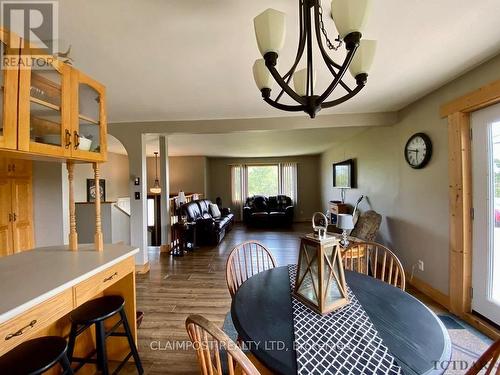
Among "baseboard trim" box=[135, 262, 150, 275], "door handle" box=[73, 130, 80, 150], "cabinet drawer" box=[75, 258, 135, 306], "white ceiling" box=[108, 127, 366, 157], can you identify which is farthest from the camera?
"white ceiling" box=[108, 127, 366, 157]

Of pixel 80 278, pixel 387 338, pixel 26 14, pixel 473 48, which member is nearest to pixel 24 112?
pixel 26 14

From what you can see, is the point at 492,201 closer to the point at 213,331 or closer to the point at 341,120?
→ the point at 341,120

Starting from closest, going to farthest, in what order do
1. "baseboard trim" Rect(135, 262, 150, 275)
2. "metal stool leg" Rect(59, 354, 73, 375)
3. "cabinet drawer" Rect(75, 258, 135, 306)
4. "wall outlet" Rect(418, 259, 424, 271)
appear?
"metal stool leg" Rect(59, 354, 73, 375)
"cabinet drawer" Rect(75, 258, 135, 306)
"wall outlet" Rect(418, 259, 424, 271)
"baseboard trim" Rect(135, 262, 150, 275)

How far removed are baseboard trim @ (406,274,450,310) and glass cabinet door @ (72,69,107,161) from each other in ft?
11.8

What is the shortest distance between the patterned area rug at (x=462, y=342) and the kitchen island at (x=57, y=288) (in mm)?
1043

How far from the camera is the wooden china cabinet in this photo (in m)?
1.12

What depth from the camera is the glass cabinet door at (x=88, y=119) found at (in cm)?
148

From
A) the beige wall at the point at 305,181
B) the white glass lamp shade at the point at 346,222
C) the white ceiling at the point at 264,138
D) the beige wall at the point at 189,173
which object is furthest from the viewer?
the beige wall at the point at 305,181

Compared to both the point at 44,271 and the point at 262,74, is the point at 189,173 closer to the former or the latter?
the point at 44,271

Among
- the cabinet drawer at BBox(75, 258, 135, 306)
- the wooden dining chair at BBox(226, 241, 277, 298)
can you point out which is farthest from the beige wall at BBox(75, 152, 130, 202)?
the wooden dining chair at BBox(226, 241, 277, 298)

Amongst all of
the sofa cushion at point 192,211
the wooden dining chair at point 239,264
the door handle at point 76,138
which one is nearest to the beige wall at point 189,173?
the sofa cushion at point 192,211

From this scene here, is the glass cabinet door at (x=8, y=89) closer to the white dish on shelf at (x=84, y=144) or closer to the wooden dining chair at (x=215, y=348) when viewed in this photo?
the white dish on shelf at (x=84, y=144)

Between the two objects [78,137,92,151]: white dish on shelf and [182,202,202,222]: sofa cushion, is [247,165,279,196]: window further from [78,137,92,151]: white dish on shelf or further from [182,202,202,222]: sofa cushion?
[78,137,92,151]: white dish on shelf

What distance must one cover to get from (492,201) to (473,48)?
1.29 metres
